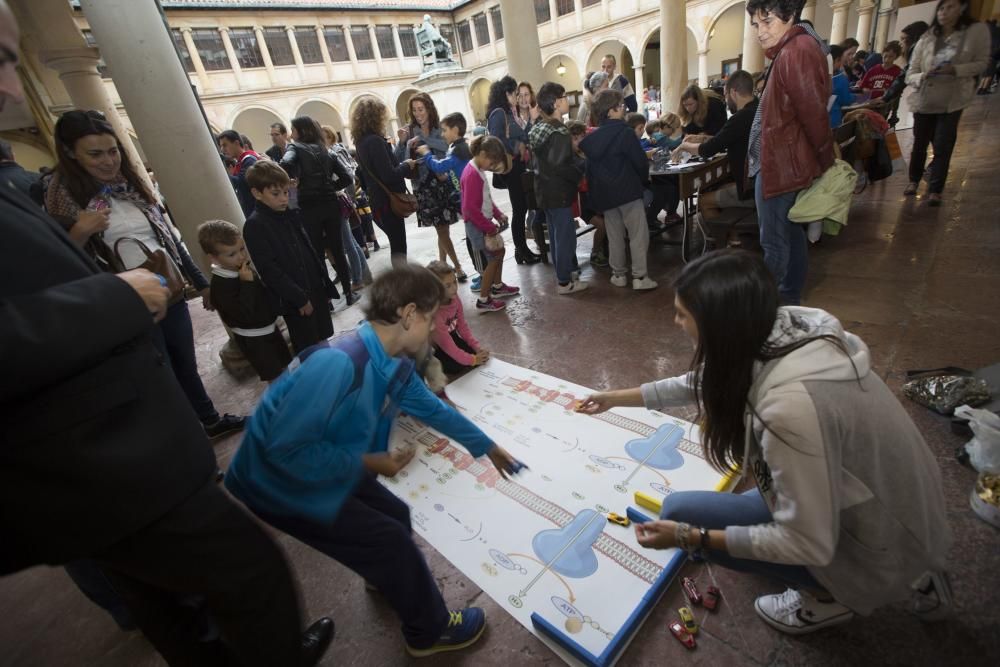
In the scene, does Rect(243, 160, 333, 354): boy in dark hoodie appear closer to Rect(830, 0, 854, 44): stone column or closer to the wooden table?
the wooden table

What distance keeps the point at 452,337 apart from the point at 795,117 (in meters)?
2.39

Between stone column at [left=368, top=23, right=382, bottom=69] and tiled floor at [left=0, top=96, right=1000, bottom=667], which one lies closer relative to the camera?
tiled floor at [left=0, top=96, right=1000, bottom=667]

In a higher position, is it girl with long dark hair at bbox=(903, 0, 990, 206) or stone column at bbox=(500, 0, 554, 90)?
stone column at bbox=(500, 0, 554, 90)

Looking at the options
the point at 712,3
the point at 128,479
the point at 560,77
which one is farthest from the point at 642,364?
the point at 560,77

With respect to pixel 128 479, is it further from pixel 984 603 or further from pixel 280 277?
pixel 984 603

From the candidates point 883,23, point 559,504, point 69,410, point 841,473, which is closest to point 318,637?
point 559,504

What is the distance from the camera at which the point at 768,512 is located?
1347mm

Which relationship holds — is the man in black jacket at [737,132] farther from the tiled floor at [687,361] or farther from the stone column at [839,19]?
the stone column at [839,19]

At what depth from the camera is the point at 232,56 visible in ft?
71.8

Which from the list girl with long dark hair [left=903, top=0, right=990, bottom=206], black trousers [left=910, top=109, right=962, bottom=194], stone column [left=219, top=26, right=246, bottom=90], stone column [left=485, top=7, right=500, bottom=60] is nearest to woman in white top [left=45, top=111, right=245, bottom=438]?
girl with long dark hair [left=903, top=0, right=990, bottom=206]

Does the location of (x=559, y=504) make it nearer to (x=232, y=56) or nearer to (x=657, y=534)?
(x=657, y=534)

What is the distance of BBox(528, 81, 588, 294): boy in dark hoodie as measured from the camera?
11.9ft

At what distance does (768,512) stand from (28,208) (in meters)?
1.93

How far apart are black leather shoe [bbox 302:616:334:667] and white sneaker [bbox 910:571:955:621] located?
1.74 meters
